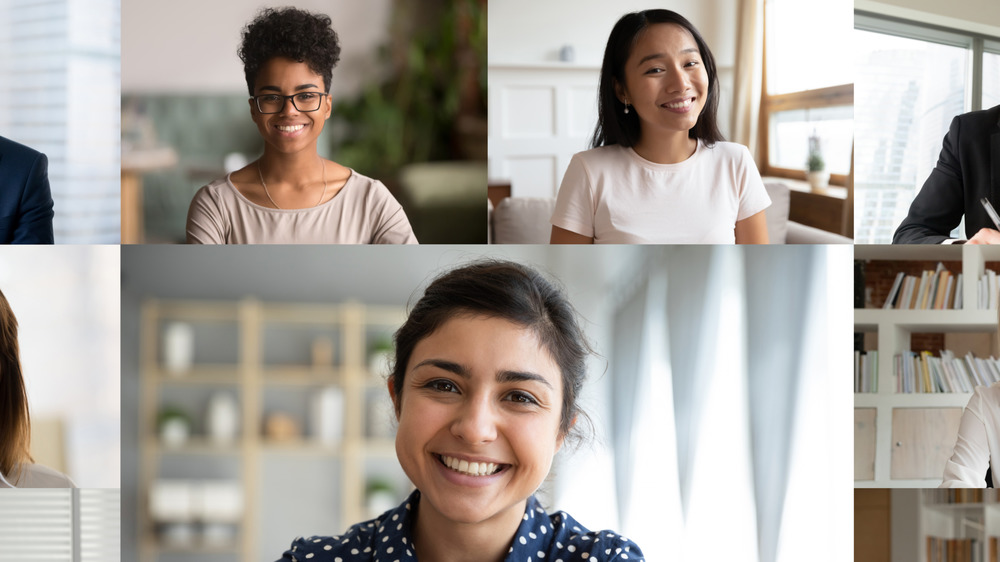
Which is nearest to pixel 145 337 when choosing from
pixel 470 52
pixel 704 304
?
pixel 470 52

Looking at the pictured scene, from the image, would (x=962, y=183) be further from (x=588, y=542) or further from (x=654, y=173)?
(x=588, y=542)

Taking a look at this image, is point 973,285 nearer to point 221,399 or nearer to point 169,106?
point 221,399

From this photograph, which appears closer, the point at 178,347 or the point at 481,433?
the point at 481,433

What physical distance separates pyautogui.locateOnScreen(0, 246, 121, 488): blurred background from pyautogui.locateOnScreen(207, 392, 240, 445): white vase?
21 cm

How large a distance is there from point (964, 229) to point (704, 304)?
0.63 meters

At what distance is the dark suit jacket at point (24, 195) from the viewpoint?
6.04 ft

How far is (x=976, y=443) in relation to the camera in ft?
6.11

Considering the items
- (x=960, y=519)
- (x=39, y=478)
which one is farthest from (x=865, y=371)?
(x=39, y=478)

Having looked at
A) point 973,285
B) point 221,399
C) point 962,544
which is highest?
point 973,285

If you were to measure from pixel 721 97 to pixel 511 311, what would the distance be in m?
0.65

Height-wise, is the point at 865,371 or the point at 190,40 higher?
the point at 190,40

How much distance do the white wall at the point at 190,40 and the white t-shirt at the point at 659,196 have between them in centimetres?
55

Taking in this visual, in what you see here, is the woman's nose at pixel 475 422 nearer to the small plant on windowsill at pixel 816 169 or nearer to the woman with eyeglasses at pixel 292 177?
the woman with eyeglasses at pixel 292 177

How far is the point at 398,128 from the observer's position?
1.83 m
